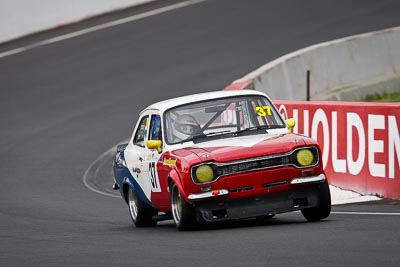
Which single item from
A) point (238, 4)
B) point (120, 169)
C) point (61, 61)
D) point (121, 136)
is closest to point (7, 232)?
point (120, 169)

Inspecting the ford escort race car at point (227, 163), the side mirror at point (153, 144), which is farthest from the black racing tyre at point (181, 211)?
the side mirror at point (153, 144)

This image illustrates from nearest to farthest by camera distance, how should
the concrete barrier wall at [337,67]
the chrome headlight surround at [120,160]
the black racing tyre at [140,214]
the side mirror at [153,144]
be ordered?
the side mirror at [153,144] < the black racing tyre at [140,214] < the chrome headlight surround at [120,160] < the concrete barrier wall at [337,67]

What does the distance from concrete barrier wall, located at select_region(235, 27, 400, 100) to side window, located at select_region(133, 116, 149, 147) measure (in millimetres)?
9278

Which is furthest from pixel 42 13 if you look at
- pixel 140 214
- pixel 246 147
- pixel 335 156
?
pixel 246 147

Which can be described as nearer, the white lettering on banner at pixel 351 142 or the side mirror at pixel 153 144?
the side mirror at pixel 153 144

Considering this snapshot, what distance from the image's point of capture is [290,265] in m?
8.20

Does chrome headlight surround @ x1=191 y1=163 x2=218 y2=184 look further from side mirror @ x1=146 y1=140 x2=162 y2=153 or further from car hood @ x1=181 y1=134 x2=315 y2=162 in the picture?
side mirror @ x1=146 y1=140 x2=162 y2=153

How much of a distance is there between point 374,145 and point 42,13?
19381 millimetres

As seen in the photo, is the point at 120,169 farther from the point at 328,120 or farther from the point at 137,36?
the point at 137,36

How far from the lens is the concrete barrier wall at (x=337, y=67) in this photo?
23.4 meters

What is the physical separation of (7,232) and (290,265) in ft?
17.8

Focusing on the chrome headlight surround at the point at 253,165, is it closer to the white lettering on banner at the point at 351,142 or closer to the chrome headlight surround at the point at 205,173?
the chrome headlight surround at the point at 205,173

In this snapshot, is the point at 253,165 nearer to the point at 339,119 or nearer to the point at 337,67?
the point at 339,119

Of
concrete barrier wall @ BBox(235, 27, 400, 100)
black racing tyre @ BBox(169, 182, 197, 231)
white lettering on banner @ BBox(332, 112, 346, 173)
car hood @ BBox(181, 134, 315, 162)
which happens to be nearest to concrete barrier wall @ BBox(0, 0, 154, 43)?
concrete barrier wall @ BBox(235, 27, 400, 100)
